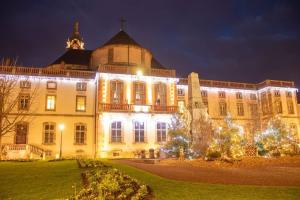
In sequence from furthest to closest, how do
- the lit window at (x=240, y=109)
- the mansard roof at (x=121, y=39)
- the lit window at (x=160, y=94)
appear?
the lit window at (x=240, y=109) → the mansard roof at (x=121, y=39) → the lit window at (x=160, y=94)

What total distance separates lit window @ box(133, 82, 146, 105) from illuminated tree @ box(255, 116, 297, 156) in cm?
1556

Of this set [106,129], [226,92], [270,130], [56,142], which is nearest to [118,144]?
[106,129]

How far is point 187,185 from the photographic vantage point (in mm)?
10234

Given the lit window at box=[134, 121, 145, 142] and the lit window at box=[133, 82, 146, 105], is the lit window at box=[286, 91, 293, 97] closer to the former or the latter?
the lit window at box=[133, 82, 146, 105]

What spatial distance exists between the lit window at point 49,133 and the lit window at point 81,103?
3745 mm

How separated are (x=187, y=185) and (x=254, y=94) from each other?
131 feet

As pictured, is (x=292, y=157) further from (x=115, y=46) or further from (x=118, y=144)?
(x=115, y=46)

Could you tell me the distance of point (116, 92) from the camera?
113ft

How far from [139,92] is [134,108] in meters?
2.89

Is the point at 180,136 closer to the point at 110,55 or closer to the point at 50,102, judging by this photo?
the point at 50,102

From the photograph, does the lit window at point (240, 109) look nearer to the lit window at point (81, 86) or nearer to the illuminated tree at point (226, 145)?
the lit window at point (81, 86)

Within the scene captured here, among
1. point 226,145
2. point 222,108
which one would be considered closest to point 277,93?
point 222,108

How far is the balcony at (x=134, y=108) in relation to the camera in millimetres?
32344

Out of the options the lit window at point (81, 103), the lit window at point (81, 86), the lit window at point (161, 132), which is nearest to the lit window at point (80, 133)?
the lit window at point (81, 103)
